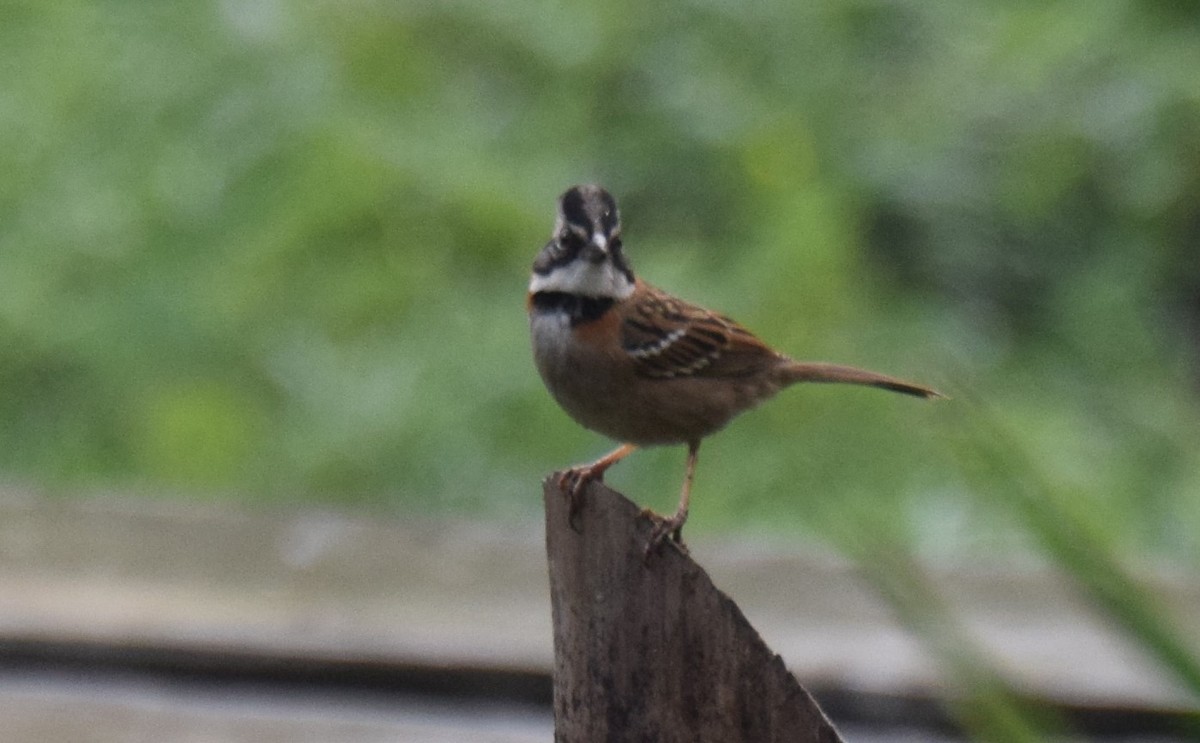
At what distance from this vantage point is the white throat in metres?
3.00

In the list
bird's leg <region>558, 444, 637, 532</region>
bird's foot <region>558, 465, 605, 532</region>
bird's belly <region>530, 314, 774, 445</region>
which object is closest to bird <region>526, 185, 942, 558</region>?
bird's belly <region>530, 314, 774, 445</region>

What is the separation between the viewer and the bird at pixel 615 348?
2936 mm

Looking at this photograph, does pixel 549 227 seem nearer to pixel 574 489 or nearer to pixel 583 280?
pixel 583 280

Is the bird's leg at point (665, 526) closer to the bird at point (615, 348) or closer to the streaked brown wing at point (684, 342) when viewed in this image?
the bird at point (615, 348)

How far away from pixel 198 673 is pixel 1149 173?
395 cm

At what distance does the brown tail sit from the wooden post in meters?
1.36

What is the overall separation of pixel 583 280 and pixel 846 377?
51 centimetres

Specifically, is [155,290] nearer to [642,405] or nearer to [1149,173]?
[642,405]

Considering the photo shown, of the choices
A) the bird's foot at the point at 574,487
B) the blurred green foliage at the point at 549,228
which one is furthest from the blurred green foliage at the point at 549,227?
the bird's foot at the point at 574,487

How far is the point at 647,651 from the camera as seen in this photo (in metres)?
1.62

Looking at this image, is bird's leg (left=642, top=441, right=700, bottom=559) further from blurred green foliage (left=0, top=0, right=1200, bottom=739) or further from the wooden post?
blurred green foliage (left=0, top=0, right=1200, bottom=739)

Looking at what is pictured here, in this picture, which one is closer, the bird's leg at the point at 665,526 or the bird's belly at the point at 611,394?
the bird's leg at the point at 665,526

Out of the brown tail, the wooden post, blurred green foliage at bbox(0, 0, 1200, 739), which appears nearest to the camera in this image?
the wooden post

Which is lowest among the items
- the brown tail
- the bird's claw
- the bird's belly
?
the bird's claw
